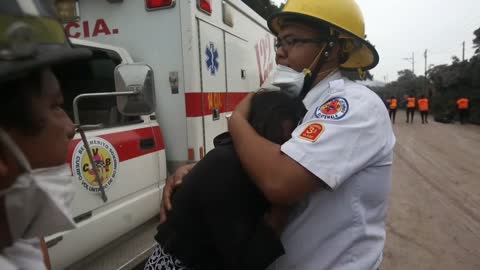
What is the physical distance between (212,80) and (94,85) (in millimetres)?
1122

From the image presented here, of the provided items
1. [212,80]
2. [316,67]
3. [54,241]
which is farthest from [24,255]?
[212,80]

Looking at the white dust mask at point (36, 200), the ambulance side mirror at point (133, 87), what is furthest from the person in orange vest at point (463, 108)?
the white dust mask at point (36, 200)

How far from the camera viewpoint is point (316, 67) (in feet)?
4.95

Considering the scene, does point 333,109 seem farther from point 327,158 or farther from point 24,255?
point 24,255

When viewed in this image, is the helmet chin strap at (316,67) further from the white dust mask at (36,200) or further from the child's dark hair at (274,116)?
the white dust mask at (36,200)

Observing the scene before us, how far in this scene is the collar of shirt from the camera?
4.73 feet

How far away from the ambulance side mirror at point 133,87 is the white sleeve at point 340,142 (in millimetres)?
1537

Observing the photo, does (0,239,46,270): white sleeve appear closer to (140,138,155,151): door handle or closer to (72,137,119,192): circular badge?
(72,137,119,192): circular badge

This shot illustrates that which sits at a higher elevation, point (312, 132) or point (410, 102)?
point (312, 132)

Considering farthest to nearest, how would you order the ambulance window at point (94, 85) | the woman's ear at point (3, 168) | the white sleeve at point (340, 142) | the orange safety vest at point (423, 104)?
the orange safety vest at point (423, 104) < the ambulance window at point (94, 85) < the white sleeve at point (340, 142) < the woman's ear at point (3, 168)

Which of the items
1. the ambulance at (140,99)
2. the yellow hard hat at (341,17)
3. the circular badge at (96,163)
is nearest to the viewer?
the yellow hard hat at (341,17)

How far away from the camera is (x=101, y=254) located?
2.79m

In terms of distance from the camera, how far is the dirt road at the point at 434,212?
3850 mm

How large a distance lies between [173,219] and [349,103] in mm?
677
